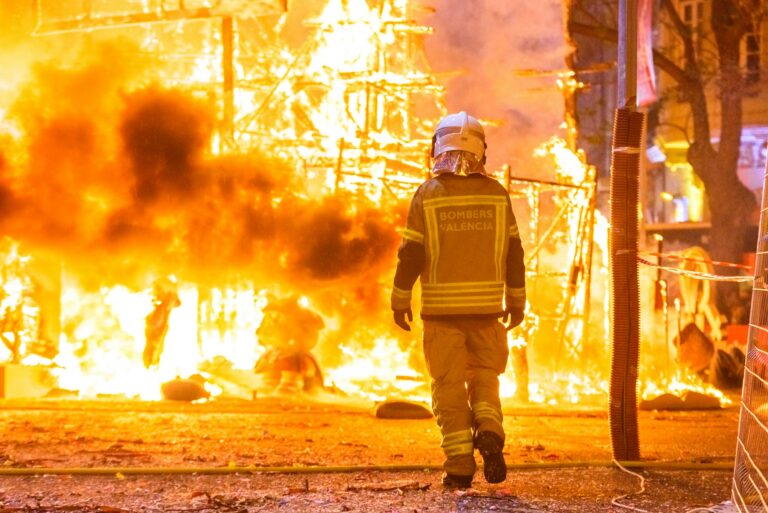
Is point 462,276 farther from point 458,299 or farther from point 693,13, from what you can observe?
point 693,13

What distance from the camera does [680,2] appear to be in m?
28.5

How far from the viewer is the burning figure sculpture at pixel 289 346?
1223cm

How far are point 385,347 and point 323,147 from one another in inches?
251

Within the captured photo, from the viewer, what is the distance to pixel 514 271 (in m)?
5.52

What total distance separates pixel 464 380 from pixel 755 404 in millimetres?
1425

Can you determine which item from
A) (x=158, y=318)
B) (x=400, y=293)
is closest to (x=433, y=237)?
(x=400, y=293)

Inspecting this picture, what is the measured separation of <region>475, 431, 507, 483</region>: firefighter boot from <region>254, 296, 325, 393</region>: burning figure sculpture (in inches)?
275

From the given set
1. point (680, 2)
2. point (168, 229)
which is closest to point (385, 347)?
point (168, 229)

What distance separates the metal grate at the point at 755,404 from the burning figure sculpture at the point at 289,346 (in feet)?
24.9

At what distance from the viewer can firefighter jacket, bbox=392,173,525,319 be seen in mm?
5379

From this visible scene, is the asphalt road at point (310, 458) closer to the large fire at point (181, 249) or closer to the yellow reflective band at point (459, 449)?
the yellow reflective band at point (459, 449)

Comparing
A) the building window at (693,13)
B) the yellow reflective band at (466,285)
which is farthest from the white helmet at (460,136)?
the building window at (693,13)

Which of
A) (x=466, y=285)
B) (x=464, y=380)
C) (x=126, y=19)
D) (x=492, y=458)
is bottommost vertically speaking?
(x=492, y=458)

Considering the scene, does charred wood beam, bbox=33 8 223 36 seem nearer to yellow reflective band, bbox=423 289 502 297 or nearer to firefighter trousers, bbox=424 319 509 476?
yellow reflective band, bbox=423 289 502 297
